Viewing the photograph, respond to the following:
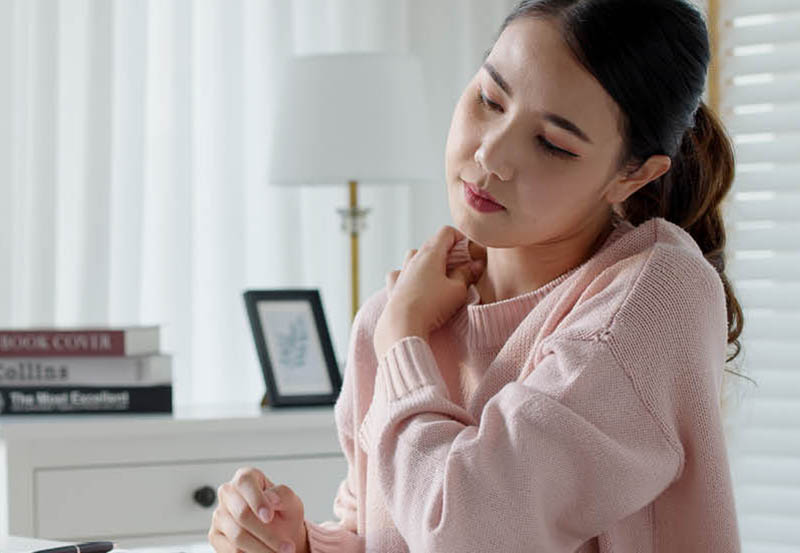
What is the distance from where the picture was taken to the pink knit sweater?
2.97 ft

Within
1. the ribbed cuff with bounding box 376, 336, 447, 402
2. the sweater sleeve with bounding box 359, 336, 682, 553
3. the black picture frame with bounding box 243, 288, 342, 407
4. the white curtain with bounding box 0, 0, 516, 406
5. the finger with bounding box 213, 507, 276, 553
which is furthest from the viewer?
the white curtain with bounding box 0, 0, 516, 406

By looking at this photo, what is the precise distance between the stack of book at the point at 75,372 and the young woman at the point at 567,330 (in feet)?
A: 2.99

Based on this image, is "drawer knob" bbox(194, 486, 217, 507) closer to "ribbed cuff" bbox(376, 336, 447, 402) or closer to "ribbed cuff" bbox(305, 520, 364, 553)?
"ribbed cuff" bbox(305, 520, 364, 553)

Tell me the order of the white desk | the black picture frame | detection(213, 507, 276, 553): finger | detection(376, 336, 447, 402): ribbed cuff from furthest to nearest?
the black picture frame
the white desk
detection(213, 507, 276, 553): finger
detection(376, 336, 447, 402): ribbed cuff

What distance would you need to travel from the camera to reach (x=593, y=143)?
989mm

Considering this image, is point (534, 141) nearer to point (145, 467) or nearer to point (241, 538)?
point (241, 538)

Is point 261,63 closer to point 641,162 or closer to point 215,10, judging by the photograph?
point 215,10

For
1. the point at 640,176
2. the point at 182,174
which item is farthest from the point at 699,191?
the point at 182,174

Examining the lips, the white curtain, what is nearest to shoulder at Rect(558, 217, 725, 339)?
the lips

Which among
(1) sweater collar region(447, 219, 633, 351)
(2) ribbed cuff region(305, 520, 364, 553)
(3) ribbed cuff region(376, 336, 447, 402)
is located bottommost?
(2) ribbed cuff region(305, 520, 364, 553)

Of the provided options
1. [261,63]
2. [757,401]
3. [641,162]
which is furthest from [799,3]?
[641,162]

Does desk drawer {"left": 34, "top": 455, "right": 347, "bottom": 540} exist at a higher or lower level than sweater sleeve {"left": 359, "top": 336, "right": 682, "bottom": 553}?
lower

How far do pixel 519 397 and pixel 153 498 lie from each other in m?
1.19

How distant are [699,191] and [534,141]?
0.23m
